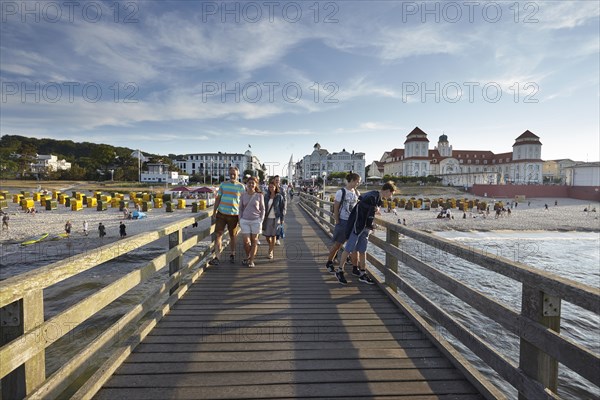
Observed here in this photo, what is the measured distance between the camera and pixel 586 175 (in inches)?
2466

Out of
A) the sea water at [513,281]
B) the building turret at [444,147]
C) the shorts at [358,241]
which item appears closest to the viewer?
the shorts at [358,241]

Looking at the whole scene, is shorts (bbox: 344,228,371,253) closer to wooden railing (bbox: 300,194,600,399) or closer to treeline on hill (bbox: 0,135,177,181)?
wooden railing (bbox: 300,194,600,399)

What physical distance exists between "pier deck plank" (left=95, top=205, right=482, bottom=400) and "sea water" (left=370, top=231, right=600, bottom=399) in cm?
103

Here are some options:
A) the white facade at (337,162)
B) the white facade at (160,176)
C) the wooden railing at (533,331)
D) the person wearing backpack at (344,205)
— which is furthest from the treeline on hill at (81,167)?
the wooden railing at (533,331)

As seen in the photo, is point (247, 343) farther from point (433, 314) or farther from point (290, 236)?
point (290, 236)

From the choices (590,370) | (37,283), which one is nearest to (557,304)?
(590,370)

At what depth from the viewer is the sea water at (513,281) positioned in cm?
713

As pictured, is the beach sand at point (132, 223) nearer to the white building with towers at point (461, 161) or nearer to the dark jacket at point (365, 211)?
the dark jacket at point (365, 211)

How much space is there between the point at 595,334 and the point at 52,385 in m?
11.6

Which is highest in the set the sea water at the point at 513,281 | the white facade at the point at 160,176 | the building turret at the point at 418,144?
the building turret at the point at 418,144

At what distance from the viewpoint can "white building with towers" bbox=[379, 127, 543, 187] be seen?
92125 millimetres

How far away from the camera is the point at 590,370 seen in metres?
1.54

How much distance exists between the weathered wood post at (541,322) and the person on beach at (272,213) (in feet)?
16.3

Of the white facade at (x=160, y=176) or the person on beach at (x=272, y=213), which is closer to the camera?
the person on beach at (x=272, y=213)
